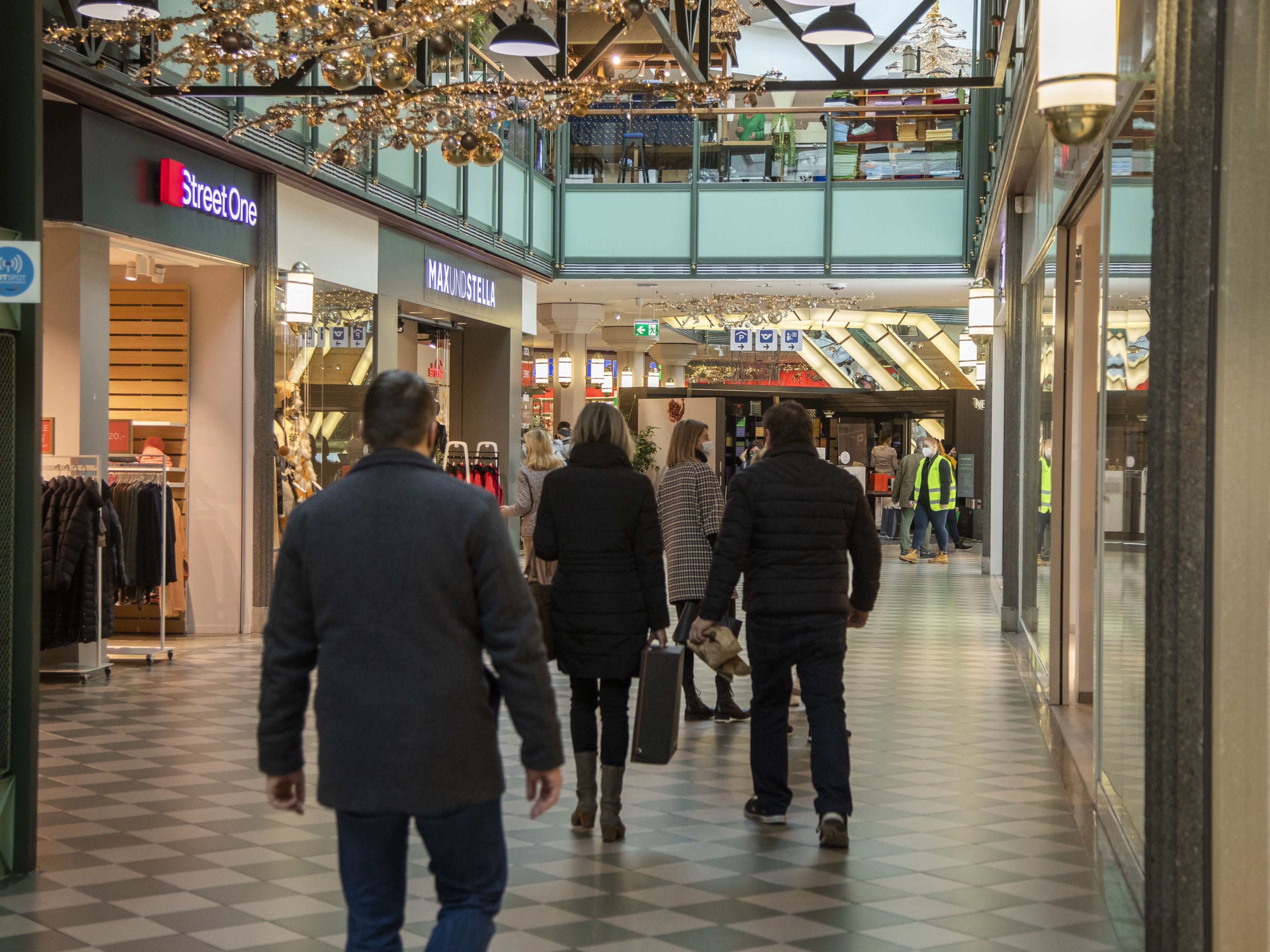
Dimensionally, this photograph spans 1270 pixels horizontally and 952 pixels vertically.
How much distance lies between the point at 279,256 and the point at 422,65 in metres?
2.64

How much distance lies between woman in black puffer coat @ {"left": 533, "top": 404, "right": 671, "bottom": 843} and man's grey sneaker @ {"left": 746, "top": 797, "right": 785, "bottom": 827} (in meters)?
0.51

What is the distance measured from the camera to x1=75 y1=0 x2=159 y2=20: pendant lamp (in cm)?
696

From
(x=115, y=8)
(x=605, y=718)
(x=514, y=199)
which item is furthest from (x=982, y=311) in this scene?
(x=605, y=718)

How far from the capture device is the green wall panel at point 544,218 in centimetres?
1852

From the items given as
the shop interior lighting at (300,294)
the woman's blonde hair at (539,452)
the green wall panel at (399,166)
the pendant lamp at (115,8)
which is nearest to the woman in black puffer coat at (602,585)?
the woman's blonde hair at (539,452)


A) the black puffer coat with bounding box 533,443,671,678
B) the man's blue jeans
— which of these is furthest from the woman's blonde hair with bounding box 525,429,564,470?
the man's blue jeans

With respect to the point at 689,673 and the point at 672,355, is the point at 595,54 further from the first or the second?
the point at 672,355

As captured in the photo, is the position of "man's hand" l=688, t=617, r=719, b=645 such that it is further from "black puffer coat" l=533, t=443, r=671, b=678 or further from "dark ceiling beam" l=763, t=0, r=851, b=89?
"dark ceiling beam" l=763, t=0, r=851, b=89

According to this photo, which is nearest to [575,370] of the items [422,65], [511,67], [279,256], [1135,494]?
[511,67]

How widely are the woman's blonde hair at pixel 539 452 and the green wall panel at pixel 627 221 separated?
1097 centimetres

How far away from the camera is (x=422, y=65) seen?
9531 millimetres

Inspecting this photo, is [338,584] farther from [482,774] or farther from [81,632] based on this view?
→ [81,632]

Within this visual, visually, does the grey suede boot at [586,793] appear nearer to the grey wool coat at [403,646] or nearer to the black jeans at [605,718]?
the black jeans at [605,718]

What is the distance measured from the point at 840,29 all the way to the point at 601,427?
12.9ft
